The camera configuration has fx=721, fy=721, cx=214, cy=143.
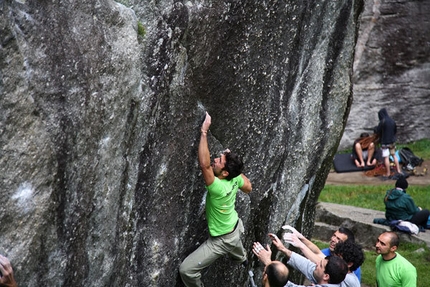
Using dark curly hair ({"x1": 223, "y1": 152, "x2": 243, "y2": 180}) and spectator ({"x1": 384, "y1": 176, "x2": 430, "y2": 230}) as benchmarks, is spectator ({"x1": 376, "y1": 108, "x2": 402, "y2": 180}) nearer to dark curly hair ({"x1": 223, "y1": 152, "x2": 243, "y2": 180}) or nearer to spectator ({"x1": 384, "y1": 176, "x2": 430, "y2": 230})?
spectator ({"x1": 384, "y1": 176, "x2": 430, "y2": 230})

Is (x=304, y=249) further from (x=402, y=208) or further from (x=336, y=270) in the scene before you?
(x=402, y=208)

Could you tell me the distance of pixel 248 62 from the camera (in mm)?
7672

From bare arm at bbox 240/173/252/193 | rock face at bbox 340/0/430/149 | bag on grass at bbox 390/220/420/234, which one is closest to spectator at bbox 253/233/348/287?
bare arm at bbox 240/173/252/193

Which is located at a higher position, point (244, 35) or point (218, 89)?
point (244, 35)

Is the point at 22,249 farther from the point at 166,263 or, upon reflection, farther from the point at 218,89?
the point at 218,89

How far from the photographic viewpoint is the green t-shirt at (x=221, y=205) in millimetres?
→ 7195

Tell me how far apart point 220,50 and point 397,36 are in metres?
14.0

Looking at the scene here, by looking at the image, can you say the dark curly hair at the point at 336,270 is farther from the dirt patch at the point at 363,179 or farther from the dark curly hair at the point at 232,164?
the dirt patch at the point at 363,179

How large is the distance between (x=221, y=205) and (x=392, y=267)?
6.75 ft

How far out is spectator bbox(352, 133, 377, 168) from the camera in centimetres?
1778

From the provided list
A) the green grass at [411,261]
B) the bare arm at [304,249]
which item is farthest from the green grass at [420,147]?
the bare arm at [304,249]

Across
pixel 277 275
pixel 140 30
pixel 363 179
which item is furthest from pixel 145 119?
pixel 363 179

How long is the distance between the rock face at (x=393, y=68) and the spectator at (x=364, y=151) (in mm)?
2135

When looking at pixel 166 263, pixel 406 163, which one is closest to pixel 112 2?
pixel 166 263
